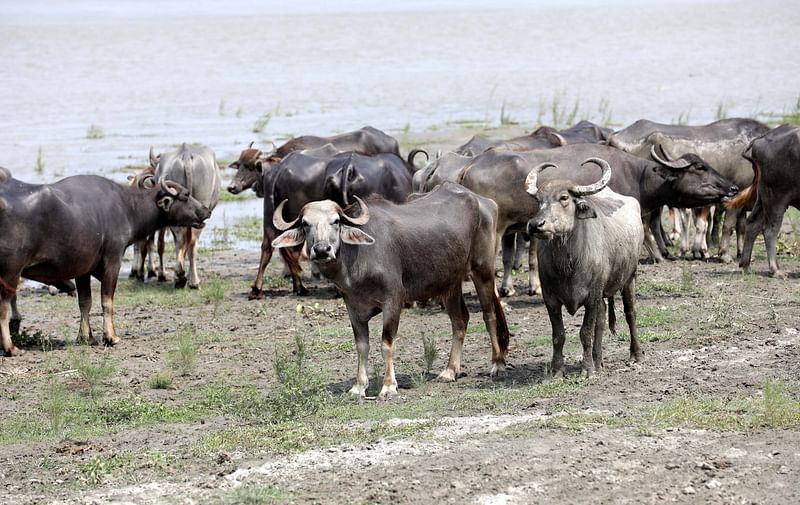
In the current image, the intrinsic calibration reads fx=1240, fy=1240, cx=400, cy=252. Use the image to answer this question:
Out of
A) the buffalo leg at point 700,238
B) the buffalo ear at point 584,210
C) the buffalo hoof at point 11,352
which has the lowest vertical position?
the buffalo hoof at point 11,352

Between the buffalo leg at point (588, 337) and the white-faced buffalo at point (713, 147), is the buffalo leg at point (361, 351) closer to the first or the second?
the buffalo leg at point (588, 337)

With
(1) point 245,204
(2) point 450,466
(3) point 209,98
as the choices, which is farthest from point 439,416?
(3) point 209,98

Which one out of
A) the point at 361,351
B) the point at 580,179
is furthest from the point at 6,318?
the point at 580,179

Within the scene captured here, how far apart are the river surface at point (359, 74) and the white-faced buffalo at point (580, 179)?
904 centimetres

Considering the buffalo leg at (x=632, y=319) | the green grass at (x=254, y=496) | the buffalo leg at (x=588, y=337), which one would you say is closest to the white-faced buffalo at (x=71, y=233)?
the buffalo leg at (x=588, y=337)

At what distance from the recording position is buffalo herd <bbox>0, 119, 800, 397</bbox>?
1071 centimetres

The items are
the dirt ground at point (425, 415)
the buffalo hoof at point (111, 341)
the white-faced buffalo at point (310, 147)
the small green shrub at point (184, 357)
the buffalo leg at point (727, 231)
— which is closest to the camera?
the dirt ground at point (425, 415)

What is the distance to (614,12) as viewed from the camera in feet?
284

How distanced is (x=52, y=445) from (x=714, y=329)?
6.45 meters

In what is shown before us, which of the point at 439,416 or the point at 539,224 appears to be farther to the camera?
the point at 539,224

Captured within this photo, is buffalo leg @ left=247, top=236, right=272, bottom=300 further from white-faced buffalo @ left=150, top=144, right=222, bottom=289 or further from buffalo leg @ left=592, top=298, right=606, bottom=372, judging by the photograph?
buffalo leg @ left=592, top=298, right=606, bottom=372

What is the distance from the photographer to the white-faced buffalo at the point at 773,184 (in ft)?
50.7

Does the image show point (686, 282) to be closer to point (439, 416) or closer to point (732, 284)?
point (732, 284)

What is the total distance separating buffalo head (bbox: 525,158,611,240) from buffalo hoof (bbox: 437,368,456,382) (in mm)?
1792
